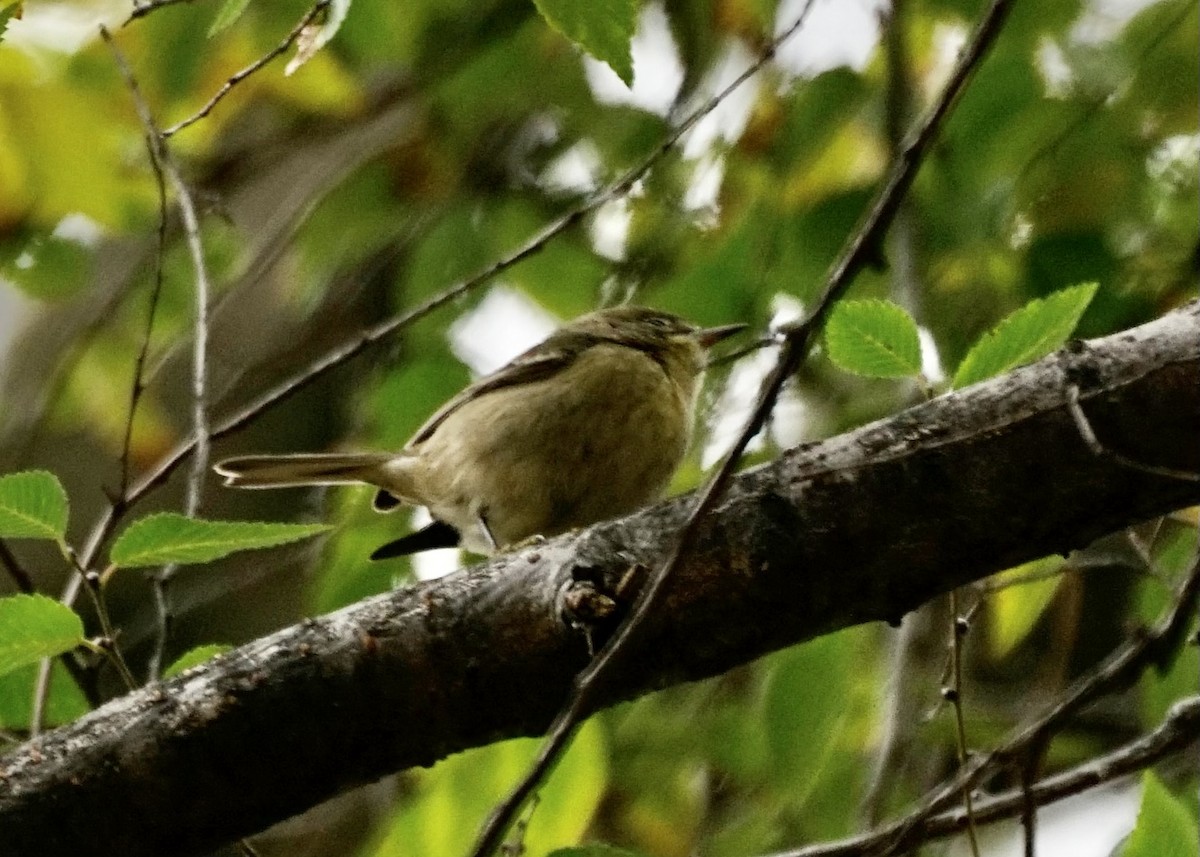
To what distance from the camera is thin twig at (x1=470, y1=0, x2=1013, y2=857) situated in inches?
55.3

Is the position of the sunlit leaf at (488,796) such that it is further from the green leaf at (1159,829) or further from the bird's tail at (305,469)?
the bird's tail at (305,469)

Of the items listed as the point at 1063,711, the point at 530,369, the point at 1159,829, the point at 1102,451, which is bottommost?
the point at 1159,829

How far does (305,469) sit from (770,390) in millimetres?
2443

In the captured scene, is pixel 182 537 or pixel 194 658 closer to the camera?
pixel 182 537

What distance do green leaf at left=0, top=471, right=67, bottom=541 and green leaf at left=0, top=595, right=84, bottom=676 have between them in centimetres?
9

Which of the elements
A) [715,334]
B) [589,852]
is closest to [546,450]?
[715,334]

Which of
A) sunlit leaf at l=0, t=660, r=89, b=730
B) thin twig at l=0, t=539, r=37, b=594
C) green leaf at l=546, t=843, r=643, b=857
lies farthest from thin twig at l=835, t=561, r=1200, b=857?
thin twig at l=0, t=539, r=37, b=594

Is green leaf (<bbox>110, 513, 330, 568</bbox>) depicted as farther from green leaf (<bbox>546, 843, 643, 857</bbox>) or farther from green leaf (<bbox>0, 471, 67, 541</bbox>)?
green leaf (<bbox>546, 843, 643, 857</bbox>)

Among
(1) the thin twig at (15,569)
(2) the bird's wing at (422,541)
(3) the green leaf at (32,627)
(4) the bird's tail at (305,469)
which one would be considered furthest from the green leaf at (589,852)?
(4) the bird's tail at (305,469)

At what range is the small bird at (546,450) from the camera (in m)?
3.41

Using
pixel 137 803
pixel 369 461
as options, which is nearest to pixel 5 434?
pixel 369 461

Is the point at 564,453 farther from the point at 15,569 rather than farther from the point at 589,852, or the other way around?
the point at 589,852

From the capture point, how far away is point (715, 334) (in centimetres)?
343

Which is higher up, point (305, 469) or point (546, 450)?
point (305, 469)
